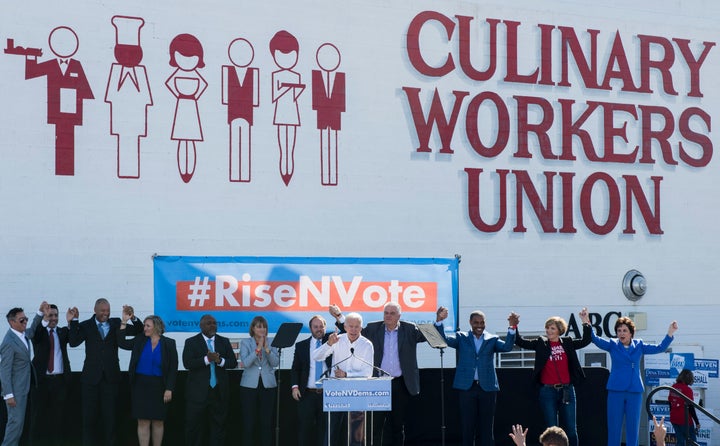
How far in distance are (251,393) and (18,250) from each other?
355 centimetres

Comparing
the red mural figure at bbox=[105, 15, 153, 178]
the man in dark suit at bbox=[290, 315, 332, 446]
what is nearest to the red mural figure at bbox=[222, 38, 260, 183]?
the red mural figure at bbox=[105, 15, 153, 178]

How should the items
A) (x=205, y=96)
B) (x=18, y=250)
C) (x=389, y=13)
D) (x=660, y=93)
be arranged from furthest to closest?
(x=660, y=93) < (x=389, y=13) < (x=205, y=96) < (x=18, y=250)

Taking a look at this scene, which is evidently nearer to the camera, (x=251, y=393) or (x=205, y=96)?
(x=251, y=393)

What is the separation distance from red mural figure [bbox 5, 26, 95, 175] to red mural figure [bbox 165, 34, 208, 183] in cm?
118

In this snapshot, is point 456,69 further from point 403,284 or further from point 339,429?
point 339,429

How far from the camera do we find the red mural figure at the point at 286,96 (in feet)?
45.9

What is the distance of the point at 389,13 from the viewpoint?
48.2 ft

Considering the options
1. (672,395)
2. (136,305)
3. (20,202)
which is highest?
(20,202)

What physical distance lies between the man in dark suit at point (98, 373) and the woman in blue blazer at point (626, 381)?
556cm

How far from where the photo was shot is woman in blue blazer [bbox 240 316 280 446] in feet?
38.7

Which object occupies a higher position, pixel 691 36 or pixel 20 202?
pixel 691 36

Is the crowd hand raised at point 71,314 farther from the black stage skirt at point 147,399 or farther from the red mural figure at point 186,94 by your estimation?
the red mural figure at point 186,94

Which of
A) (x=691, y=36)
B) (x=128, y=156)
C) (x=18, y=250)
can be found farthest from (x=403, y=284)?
(x=691, y=36)

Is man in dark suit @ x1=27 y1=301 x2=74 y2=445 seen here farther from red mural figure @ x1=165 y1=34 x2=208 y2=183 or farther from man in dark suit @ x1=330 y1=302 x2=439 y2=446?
man in dark suit @ x1=330 y1=302 x2=439 y2=446
